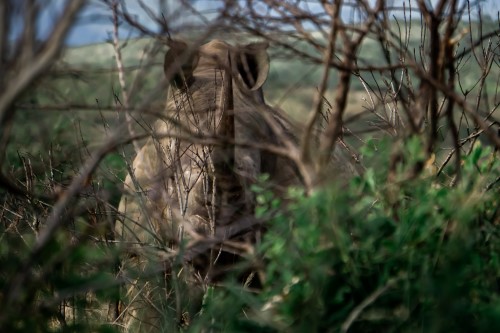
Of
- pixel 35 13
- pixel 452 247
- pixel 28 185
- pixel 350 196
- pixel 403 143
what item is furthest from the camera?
pixel 28 185

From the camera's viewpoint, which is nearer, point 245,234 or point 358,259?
point 358,259

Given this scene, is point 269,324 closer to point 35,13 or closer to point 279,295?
point 279,295

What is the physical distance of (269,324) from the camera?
8.98 feet

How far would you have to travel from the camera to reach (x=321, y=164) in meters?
2.97

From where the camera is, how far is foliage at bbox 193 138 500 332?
2639 millimetres

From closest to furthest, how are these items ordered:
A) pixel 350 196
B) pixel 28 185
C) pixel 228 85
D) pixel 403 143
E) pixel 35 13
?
1. pixel 35 13
2. pixel 350 196
3. pixel 403 143
4. pixel 228 85
5. pixel 28 185

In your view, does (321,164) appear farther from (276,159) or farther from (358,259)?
(276,159)

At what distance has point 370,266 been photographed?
2820 mm

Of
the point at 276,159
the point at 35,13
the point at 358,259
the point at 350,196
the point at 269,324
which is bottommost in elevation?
the point at 276,159

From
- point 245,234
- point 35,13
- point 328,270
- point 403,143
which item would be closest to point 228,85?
point 245,234

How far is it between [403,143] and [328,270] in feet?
1.79

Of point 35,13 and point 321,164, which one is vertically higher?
point 35,13

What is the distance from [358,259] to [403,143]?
0.45 metres

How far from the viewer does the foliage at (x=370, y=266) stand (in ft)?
8.66
